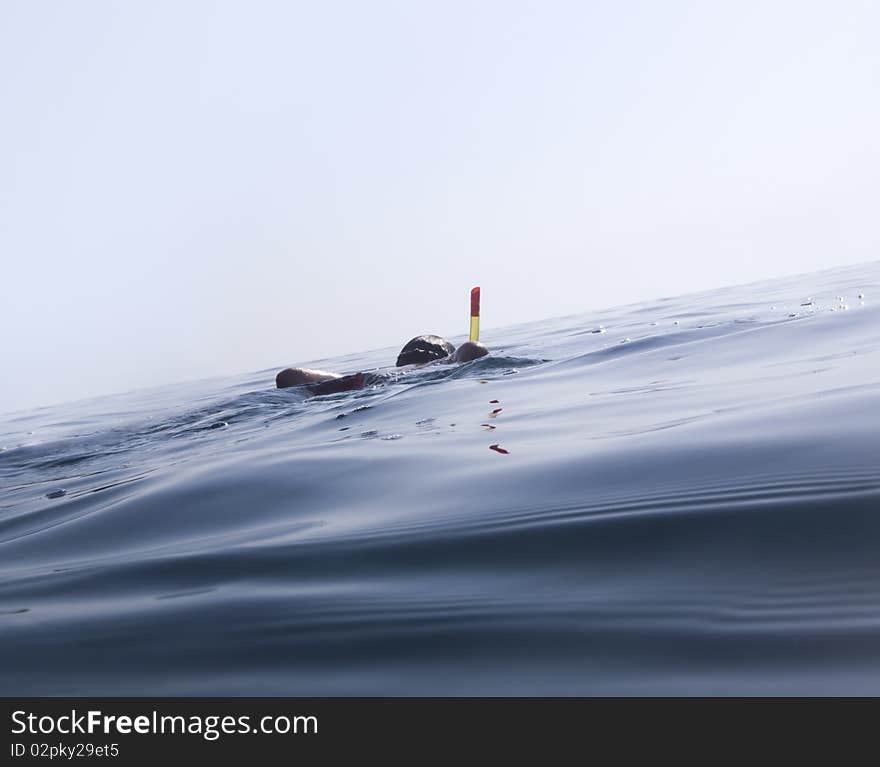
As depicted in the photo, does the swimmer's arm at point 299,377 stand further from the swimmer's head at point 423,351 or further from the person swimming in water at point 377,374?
the swimmer's head at point 423,351

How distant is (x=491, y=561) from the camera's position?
1.60 meters

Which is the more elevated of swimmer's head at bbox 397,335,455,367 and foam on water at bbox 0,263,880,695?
swimmer's head at bbox 397,335,455,367

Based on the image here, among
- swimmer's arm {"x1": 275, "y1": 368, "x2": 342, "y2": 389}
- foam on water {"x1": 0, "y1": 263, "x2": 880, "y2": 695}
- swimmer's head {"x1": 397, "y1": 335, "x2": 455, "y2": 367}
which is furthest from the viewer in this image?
swimmer's head {"x1": 397, "y1": 335, "x2": 455, "y2": 367}

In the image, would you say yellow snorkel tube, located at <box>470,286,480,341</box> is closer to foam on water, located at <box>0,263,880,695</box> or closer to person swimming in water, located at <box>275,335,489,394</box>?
person swimming in water, located at <box>275,335,489,394</box>

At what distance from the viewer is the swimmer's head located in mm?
7988

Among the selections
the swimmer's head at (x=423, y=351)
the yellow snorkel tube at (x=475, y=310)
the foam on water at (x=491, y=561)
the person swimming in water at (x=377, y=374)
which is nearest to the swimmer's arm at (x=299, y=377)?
the person swimming in water at (x=377, y=374)

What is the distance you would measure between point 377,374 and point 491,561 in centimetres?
569

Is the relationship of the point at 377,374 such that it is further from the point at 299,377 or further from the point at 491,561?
the point at 491,561

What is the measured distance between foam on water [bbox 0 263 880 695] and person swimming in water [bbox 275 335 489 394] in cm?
353

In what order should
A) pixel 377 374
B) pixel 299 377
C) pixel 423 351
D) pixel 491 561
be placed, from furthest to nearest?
pixel 423 351, pixel 299 377, pixel 377 374, pixel 491 561

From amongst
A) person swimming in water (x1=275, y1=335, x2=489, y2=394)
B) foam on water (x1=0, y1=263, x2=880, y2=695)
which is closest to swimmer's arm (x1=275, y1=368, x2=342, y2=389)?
person swimming in water (x1=275, y1=335, x2=489, y2=394)

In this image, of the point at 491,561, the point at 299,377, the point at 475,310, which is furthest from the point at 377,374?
the point at 491,561
